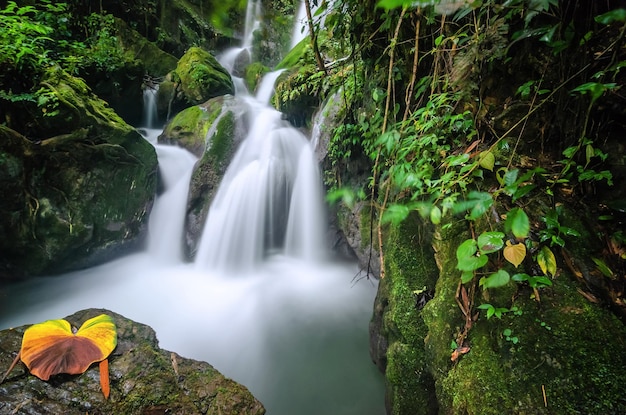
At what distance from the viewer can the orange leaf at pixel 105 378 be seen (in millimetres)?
1781

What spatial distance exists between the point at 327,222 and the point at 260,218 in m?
1.18

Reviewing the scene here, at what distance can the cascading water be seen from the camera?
2.79m

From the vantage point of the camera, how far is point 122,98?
7.21 m

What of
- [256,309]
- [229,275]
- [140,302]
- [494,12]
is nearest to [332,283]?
[256,309]

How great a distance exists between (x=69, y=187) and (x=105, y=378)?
3.75 meters

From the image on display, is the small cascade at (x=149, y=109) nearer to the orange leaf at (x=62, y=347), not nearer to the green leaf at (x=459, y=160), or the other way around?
the orange leaf at (x=62, y=347)

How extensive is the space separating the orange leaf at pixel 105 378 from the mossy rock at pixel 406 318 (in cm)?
174

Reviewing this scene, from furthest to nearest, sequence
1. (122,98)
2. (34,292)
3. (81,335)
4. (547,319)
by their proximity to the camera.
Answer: (122,98) < (34,292) < (81,335) < (547,319)

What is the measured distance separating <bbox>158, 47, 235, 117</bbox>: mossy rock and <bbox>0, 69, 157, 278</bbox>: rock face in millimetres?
2999

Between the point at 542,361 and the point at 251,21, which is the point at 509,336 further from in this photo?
the point at 251,21

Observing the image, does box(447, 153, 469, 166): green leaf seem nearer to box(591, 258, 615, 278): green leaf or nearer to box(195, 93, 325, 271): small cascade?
box(591, 258, 615, 278): green leaf

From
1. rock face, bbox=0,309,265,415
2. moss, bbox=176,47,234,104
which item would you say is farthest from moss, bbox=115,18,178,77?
rock face, bbox=0,309,265,415

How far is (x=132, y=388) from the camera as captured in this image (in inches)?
72.2

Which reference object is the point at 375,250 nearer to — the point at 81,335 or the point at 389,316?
the point at 389,316
